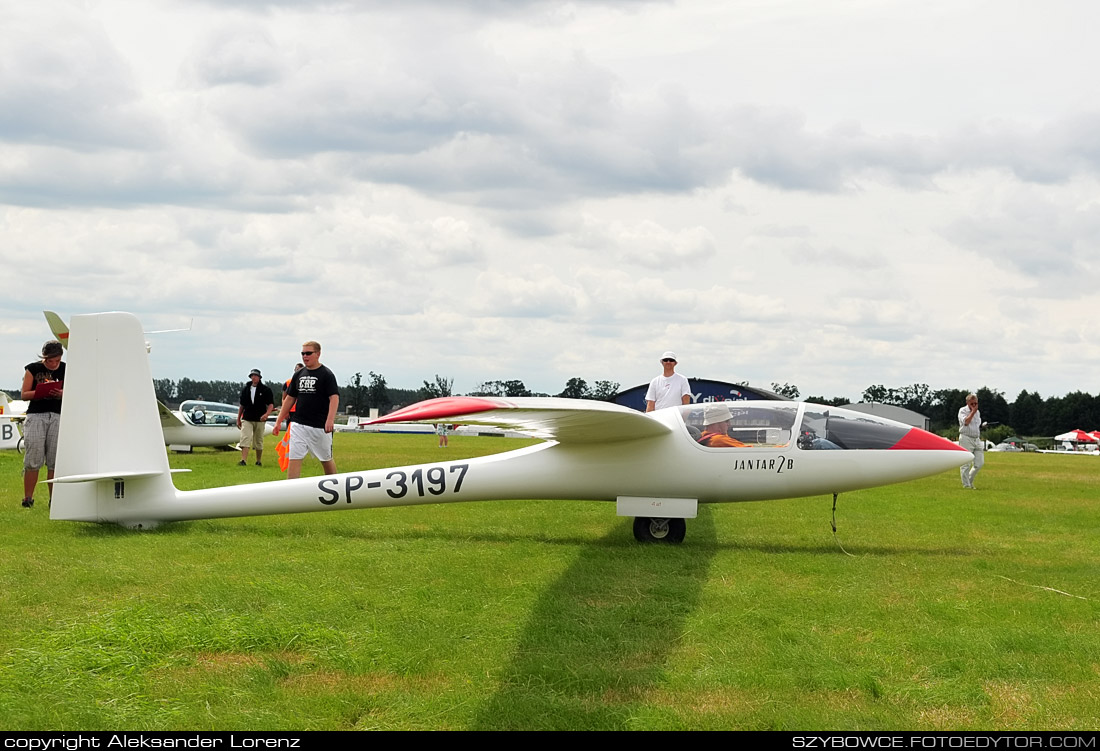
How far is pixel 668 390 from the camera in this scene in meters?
11.3

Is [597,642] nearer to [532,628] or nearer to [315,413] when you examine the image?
[532,628]

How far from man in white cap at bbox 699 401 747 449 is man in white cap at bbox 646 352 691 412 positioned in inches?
76.6

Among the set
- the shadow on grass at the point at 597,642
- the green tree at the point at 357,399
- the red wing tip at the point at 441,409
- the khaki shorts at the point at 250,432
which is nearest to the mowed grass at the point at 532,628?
the shadow on grass at the point at 597,642

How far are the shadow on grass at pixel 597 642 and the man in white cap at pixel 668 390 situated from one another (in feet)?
9.81

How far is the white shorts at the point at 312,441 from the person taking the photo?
11.1 meters

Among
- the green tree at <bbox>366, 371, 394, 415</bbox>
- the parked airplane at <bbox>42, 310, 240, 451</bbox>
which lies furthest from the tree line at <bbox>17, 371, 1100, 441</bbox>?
the parked airplane at <bbox>42, 310, 240, 451</bbox>

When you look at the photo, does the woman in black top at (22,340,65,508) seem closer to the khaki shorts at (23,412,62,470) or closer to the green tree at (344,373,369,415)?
the khaki shorts at (23,412,62,470)

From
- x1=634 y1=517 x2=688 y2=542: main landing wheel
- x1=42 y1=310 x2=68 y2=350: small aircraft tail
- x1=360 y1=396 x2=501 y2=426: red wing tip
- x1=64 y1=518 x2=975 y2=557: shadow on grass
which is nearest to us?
x1=360 y1=396 x2=501 y2=426: red wing tip

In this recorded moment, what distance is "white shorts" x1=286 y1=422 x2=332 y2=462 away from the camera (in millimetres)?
11094

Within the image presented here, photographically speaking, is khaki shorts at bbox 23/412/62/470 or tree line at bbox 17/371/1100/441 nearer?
khaki shorts at bbox 23/412/62/470

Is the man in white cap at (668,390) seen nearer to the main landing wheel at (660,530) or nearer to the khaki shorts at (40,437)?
the main landing wheel at (660,530)

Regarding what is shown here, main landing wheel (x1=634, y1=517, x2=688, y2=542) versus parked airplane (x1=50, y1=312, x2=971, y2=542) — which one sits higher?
parked airplane (x1=50, y1=312, x2=971, y2=542)

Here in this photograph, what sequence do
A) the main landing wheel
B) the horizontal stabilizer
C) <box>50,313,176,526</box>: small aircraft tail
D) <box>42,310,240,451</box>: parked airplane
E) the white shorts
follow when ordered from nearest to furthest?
the horizontal stabilizer
<box>50,313,176,526</box>: small aircraft tail
the main landing wheel
the white shorts
<box>42,310,240,451</box>: parked airplane
